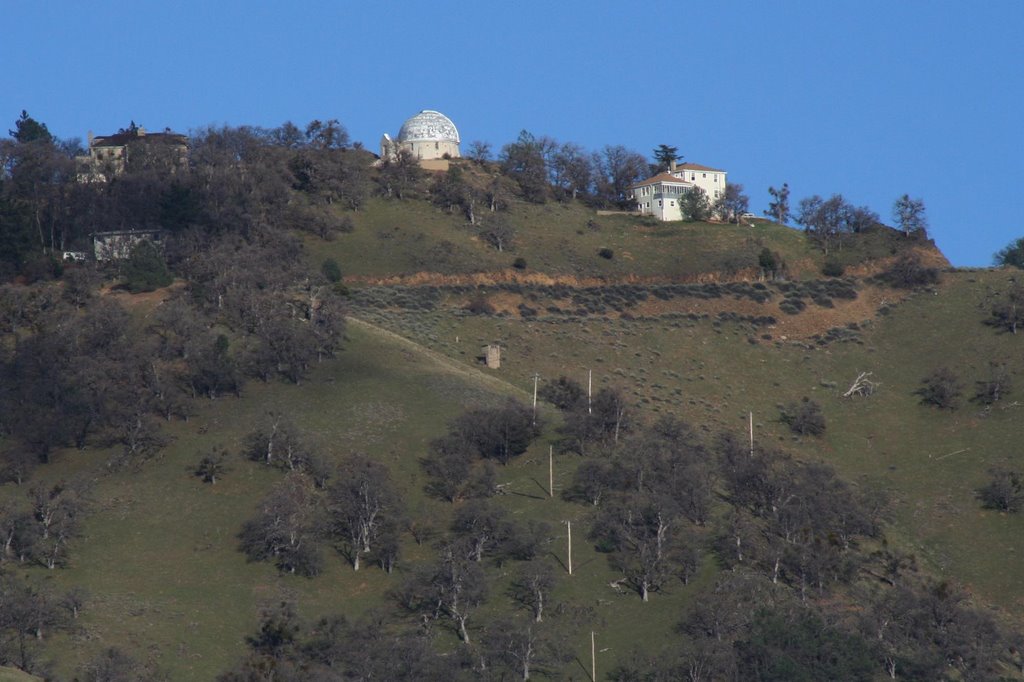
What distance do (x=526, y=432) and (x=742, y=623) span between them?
25.0 meters

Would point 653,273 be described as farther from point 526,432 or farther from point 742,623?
point 742,623

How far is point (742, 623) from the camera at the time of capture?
8331 cm

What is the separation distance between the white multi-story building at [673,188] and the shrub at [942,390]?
146 feet

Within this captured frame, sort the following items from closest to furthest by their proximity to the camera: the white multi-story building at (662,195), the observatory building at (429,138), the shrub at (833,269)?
the shrub at (833,269), the white multi-story building at (662,195), the observatory building at (429,138)

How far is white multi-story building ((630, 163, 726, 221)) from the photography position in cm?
16562

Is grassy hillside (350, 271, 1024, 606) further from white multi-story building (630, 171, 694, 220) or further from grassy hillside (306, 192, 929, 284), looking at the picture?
white multi-story building (630, 171, 694, 220)

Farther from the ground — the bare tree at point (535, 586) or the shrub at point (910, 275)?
the shrub at point (910, 275)

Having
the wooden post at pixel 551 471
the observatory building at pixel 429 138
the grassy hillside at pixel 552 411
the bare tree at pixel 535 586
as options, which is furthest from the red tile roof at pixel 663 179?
the bare tree at pixel 535 586

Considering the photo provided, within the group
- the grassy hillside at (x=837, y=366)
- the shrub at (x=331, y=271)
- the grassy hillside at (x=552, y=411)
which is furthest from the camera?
the shrub at (x=331, y=271)

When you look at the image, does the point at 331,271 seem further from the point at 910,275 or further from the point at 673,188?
the point at 910,275

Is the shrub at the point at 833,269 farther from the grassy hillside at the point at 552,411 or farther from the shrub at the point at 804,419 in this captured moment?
the shrub at the point at 804,419

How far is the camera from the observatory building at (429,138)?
174650 mm

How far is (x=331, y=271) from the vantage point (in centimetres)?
13525

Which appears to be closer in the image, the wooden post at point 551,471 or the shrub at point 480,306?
the wooden post at point 551,471
